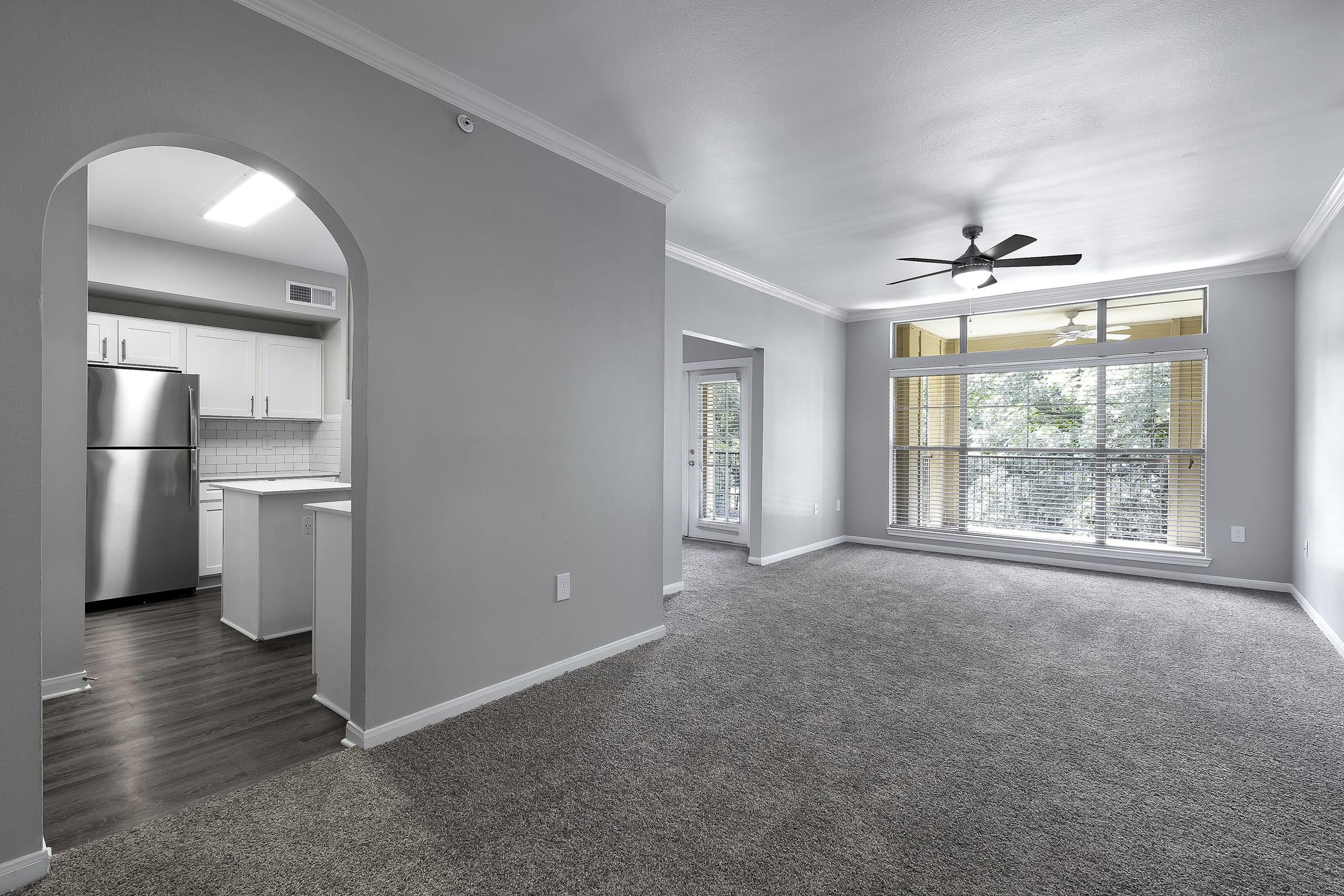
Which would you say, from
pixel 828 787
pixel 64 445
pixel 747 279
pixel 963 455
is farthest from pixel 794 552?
pixel 64 445

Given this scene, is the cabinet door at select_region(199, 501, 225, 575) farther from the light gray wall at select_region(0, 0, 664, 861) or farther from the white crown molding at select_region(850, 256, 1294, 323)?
the white crown molding at select_region(850, 256, 1294, 323)

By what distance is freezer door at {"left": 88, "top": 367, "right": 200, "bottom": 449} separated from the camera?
431 cm

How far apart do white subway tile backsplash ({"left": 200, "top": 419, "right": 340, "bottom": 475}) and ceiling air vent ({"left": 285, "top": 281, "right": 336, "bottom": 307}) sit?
3.47ft

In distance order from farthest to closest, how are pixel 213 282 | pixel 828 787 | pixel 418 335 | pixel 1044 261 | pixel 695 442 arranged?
1. pixel 695 442
2. pixel 213 282
3. pixel 1044 261
4. pixel 418 335
5. pixel 828 787

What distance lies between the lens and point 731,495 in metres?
7.11

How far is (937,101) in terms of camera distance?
269 cm

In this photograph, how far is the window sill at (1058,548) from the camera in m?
5.25

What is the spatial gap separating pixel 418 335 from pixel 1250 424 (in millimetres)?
6120

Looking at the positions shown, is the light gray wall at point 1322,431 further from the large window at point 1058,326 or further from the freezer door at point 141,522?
the freezer door at point 141,522

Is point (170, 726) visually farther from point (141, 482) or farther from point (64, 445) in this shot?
point (141, 482)

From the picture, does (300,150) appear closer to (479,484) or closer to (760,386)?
(479,484)

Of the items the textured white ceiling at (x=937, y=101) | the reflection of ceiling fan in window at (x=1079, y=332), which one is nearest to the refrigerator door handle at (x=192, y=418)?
the textured white ceiling at (x=937, y=101)

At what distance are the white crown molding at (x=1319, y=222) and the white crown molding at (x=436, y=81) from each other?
381 cm

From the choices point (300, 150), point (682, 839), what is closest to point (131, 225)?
point (300, 150)
